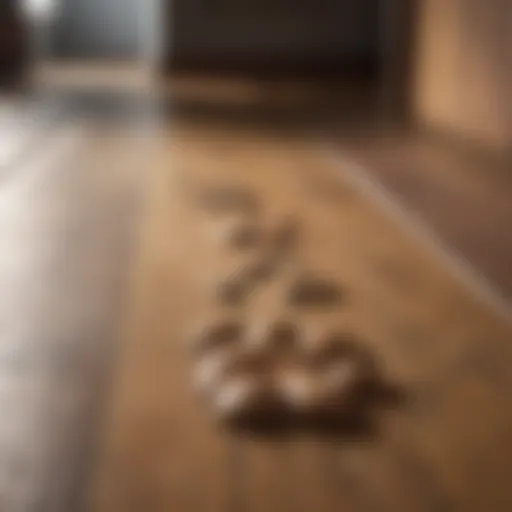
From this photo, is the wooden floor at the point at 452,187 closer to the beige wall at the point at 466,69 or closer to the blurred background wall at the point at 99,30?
the beige wall at the point at 466,69

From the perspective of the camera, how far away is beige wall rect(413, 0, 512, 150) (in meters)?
2.27

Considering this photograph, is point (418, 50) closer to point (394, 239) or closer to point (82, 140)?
point (82, 140)

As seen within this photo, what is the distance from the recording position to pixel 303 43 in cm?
411

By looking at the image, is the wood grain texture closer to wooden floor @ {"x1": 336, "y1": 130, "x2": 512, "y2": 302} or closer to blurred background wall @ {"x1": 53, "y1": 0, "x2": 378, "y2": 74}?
wooden floor @ {"x1": 336, "y1": 130, "x2": 512, "y2": 302}

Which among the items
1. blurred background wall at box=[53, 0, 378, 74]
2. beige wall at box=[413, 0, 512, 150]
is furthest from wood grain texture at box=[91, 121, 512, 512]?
blurred background wall at box=[53, 0, 378, 74]

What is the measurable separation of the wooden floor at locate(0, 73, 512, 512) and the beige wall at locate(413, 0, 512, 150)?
2.24 ft

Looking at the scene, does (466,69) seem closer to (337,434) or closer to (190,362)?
(190,362)

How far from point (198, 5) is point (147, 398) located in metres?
3.40

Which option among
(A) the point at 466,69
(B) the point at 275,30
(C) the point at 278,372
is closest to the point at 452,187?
(A) the point at 466,69

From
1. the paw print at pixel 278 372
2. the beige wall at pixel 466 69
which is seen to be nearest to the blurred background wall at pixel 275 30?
the beige wall at pixel 466 69

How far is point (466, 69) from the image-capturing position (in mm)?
2506

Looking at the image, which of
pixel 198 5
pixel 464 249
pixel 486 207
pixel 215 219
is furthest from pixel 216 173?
pixel 198 5

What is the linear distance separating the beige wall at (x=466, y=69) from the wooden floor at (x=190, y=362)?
68 centimetres

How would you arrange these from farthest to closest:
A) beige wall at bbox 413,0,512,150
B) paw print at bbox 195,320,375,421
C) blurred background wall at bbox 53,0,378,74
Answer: blurred background wall at bbox 53,0,378,74 → beige wall at bbox 413,0,512,150 → paw print at bbox 195,320,375,421
